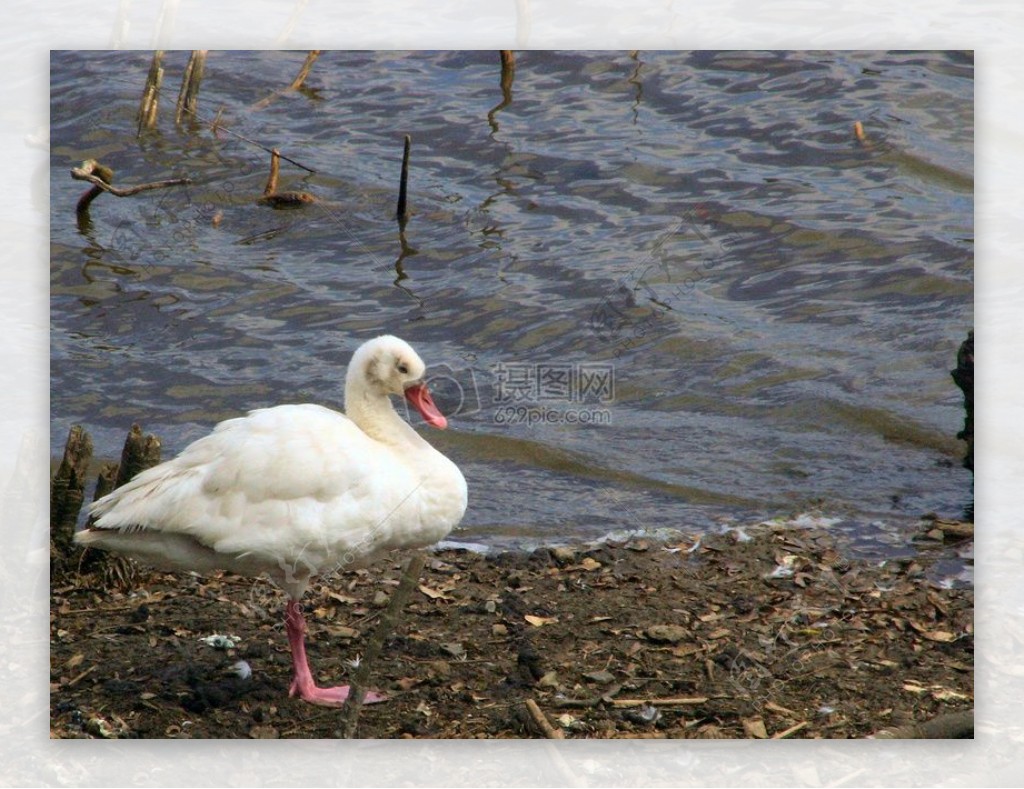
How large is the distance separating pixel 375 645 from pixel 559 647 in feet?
2.32

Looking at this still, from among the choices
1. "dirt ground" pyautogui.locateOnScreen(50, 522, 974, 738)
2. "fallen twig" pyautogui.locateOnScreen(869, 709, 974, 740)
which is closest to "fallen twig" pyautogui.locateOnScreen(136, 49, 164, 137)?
"dirt ground" pyautogui.locateOnScreen(50, 522, 974, 738)

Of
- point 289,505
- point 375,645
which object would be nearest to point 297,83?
point 289,505

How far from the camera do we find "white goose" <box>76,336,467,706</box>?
3.83 meters

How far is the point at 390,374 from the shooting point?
163 inches

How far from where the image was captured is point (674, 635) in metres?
4.18

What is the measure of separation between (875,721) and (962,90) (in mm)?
1943

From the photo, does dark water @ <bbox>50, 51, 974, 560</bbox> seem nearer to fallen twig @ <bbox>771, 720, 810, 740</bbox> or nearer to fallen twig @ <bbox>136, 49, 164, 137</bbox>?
fallen twig @ <bbox>136, 49, 164, 137</bbox>

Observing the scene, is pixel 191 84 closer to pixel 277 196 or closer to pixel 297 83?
pixel 297 83

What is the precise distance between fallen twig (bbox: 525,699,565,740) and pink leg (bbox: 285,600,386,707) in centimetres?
43

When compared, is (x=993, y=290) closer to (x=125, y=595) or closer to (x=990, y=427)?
(x=990, y=427)

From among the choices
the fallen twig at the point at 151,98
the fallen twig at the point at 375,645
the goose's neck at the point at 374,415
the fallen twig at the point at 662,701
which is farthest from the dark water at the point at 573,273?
the fallen twig at the point at 375,645

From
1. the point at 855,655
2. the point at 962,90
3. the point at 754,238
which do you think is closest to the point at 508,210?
the point at 754,238

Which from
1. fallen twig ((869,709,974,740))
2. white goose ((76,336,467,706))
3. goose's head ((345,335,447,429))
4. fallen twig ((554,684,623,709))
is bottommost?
fallen twig ((869,709,974,740))

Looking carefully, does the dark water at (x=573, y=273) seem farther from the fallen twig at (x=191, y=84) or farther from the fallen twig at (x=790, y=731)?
the fallen twig at (x=790, y=731)
